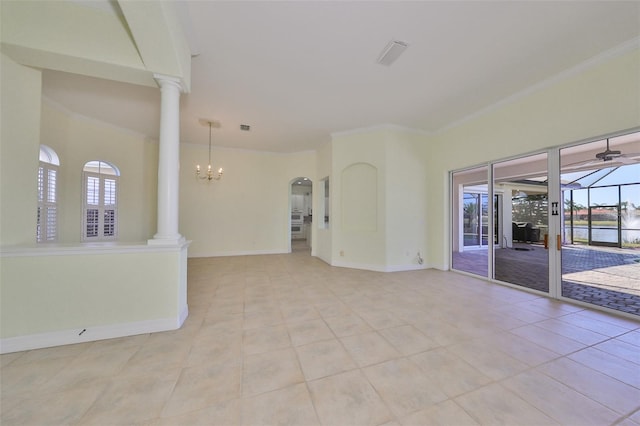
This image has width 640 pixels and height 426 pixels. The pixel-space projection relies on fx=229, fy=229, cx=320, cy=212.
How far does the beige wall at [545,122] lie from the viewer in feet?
8.73

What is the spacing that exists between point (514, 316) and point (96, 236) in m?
7.40

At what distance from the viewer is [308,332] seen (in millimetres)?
2371

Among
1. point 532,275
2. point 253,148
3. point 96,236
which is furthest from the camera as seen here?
point 253,148

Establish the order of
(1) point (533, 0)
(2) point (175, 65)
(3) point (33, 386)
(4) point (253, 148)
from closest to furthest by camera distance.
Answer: (3) point (33, 386) < (1) point (533, 0) < (2) point (175, 65) < (4) point (253, 148)

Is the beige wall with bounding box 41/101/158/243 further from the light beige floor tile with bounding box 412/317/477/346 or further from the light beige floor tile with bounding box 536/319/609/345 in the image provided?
the light beige floor tile with bounding box 536/319/609/345

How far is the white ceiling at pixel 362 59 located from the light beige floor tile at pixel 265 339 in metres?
3.18

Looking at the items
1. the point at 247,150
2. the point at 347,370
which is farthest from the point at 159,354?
the point at 247,150

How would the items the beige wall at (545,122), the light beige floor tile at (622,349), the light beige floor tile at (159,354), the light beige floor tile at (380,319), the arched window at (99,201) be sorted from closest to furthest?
the light beige floor tile at (159,354)
the light beige floor tile at (622,349)
the light beige floor tile at (380,319)
the beige wall at (545,122)
the arched window at (99,201)

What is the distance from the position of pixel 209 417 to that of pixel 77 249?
2.11m

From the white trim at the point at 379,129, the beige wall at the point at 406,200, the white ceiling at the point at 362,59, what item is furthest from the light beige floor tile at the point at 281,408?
the white trim at the point at 379,129

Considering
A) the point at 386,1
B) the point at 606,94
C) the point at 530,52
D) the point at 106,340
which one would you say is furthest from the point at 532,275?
the point at 106,340

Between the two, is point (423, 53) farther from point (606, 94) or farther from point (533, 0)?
point (606, 94)

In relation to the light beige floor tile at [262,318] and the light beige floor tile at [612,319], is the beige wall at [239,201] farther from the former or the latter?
the light beige floor tile at [612,319]

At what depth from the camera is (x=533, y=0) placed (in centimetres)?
210
